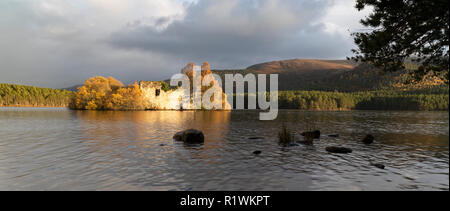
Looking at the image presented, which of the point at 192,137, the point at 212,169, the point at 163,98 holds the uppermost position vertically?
the point at 163,98

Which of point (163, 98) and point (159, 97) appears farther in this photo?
point (163, 98)

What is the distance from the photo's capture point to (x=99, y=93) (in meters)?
126

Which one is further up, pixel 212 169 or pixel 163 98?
pixel 163 98

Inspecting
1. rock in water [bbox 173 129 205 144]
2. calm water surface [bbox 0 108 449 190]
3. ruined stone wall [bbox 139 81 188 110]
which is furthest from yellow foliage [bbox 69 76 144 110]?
calm water surface [bbox 0 108 449 190]

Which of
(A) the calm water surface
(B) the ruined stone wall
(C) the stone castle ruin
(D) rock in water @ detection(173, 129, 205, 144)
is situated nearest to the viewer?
(A) the calm water surface

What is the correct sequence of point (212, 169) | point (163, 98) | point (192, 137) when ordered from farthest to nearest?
point (163, 98)
point (192, 137)
point (212, 169)

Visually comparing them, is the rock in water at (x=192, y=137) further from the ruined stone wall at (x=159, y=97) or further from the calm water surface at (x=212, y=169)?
the ruined stone wall at (x=159, y=97)

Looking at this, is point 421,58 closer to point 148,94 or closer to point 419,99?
point 148,94

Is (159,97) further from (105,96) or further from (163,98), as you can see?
(105,96)

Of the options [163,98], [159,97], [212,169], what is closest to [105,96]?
[159,97]

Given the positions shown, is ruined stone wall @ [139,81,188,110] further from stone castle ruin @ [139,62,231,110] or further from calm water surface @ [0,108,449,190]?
calm water surface @ [0,108,449,190]
